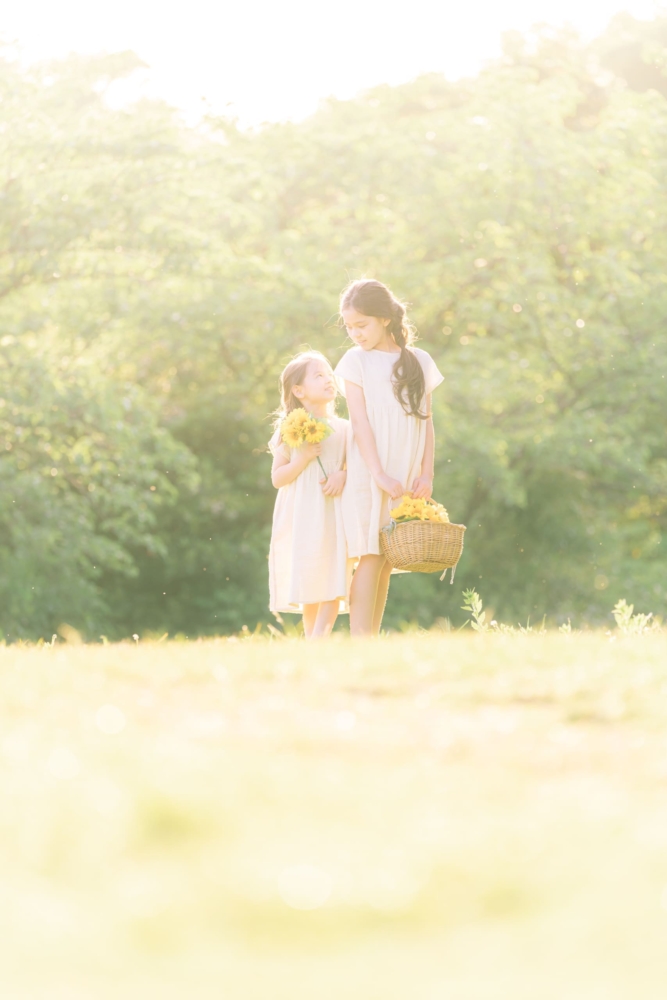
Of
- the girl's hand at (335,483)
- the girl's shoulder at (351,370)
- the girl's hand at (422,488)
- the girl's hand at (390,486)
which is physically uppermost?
the girl's shoulder at (351,370)

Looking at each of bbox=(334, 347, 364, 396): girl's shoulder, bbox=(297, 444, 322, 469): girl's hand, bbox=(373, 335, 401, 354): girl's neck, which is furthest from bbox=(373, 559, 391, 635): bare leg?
bbox=(373, 335, 401, 354): girl's neck

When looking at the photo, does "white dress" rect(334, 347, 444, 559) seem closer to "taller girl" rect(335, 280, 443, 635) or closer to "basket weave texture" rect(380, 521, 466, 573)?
"taller girl" rect(335, 280, 443, 635)

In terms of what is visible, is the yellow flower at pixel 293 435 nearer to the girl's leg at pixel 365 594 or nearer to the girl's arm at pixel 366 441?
the girl's arm at pixel 366 441

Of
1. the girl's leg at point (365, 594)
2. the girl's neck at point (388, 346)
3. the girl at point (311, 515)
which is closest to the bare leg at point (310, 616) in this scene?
the girl at point (311, 515)

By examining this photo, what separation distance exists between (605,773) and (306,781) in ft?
2.30

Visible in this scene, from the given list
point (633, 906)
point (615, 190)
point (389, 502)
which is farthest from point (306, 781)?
point (615, 190)

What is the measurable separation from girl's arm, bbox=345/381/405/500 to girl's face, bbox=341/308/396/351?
0.31 m

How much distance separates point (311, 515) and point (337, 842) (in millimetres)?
4553

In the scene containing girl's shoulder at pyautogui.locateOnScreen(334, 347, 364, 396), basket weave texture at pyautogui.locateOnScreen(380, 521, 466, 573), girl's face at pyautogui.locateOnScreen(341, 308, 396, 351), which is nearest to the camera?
basket weave texture at pyautogui.locateOnScreen(380, 521, 466, 573)

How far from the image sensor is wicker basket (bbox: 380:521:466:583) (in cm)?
611

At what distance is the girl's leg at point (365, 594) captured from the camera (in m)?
6.51

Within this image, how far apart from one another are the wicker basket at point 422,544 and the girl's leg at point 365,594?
0.28m

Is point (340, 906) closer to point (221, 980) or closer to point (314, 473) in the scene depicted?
point (221, 980)

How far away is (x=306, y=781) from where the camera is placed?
2646 millimetres
